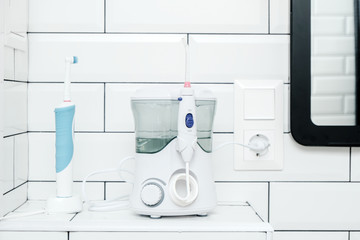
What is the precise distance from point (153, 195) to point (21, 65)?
0.40 m

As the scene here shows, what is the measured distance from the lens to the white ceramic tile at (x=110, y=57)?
3.58ft

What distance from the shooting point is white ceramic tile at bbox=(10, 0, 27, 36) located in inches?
38.4

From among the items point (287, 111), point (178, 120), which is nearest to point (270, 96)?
point (287, 111)

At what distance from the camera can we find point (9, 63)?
3.16ft

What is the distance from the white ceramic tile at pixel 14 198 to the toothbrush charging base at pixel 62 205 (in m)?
0.08

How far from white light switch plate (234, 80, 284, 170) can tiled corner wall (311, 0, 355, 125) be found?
0.09 metres

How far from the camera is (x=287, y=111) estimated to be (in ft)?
3.62

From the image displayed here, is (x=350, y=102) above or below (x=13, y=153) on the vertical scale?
above

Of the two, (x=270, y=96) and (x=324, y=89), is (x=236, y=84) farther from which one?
(x=324, y=89)

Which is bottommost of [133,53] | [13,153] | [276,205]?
[276,205]

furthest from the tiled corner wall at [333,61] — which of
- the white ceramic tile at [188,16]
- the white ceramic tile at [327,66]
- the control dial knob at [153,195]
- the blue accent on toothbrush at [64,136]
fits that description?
the blue accent on toothbrush at [64,136]

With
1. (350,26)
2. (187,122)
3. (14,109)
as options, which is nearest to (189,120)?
(187,122)

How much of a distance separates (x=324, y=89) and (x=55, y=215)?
2.05ft

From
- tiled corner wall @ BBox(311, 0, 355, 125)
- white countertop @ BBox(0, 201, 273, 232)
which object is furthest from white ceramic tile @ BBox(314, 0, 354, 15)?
white countertop @ BBox(0, 201, 273, 232)
